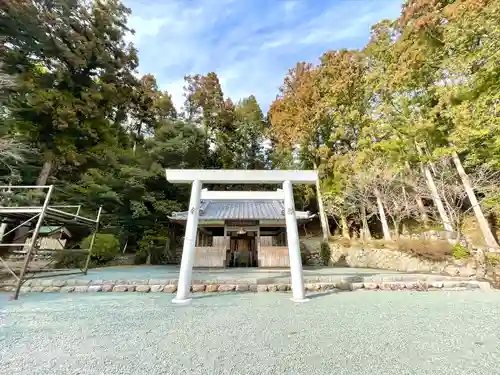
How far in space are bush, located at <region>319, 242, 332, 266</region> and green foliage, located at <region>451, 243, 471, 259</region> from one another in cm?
563

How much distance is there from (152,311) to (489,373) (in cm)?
380

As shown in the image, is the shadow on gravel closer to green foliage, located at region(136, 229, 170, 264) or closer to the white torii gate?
the white torii gate

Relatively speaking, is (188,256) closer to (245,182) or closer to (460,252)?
(245,182)

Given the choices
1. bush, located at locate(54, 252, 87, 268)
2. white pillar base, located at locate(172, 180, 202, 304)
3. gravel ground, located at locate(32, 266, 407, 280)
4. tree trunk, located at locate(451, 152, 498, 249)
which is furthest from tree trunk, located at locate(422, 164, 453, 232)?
bush, located at locate(54, 252, 87, 268)

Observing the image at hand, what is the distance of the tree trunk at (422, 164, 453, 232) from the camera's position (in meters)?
8.74

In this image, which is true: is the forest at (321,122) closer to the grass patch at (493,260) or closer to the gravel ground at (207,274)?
the grass patch at (493,260)

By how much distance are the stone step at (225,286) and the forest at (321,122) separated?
4015 millimetres

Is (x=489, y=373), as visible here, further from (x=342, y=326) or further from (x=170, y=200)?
(x=170, y=200)

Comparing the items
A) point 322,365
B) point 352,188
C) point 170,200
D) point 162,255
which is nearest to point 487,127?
point 352,188

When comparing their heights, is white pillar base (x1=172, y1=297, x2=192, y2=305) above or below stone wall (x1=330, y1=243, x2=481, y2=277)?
below

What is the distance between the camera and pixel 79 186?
439 inches

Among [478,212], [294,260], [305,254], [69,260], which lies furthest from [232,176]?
[305,254]

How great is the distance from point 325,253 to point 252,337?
36.1 feet

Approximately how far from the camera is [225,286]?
513cm
